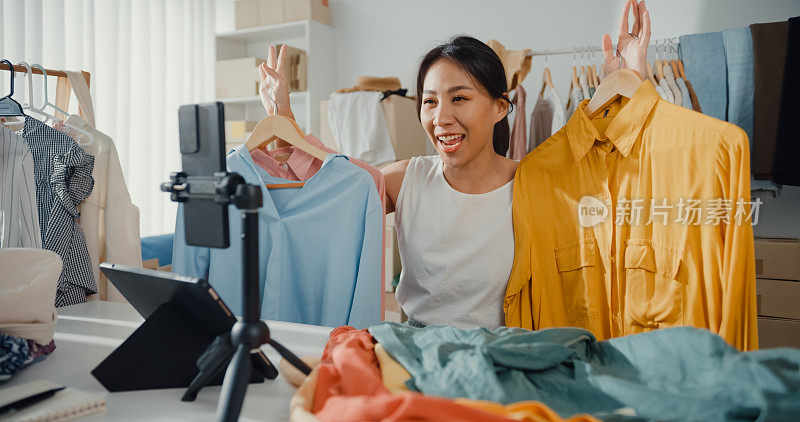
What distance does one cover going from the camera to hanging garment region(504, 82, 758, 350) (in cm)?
120

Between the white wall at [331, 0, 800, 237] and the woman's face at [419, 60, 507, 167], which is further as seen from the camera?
the white wall at [331, 0, 800, 237]

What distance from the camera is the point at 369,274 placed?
1.40 m

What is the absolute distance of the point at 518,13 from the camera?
3.42 m

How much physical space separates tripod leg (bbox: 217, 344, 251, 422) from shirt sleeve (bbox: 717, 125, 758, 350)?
41.9 inches

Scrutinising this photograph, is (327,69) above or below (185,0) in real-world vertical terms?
below

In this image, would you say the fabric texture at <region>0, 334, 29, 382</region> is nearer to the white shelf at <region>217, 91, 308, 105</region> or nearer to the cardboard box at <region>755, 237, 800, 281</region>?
the cardboard box at <region>755, 237, 800, 281</region>

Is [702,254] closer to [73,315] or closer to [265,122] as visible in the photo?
[265,122]

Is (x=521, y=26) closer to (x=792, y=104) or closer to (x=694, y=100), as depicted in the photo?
(x=694, y=100)

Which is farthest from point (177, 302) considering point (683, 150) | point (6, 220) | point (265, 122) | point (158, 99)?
point (158, 99)

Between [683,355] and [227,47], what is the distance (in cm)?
414

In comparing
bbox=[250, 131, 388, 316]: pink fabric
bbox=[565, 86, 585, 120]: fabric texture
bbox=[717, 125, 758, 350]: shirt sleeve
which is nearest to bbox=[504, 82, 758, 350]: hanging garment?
bbox=[717, 125, 758, 350]: shirt sleeve

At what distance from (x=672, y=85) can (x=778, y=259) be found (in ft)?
2.87

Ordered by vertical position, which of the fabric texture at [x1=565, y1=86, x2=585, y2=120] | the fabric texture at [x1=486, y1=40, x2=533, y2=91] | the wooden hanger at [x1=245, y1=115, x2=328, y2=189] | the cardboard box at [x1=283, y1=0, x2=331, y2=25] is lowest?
the wooden hanger at [x1=245, y1=115, x2=328, y2=189]

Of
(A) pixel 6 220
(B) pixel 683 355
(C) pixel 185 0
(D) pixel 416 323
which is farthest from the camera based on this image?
(C) pixel 185 0
